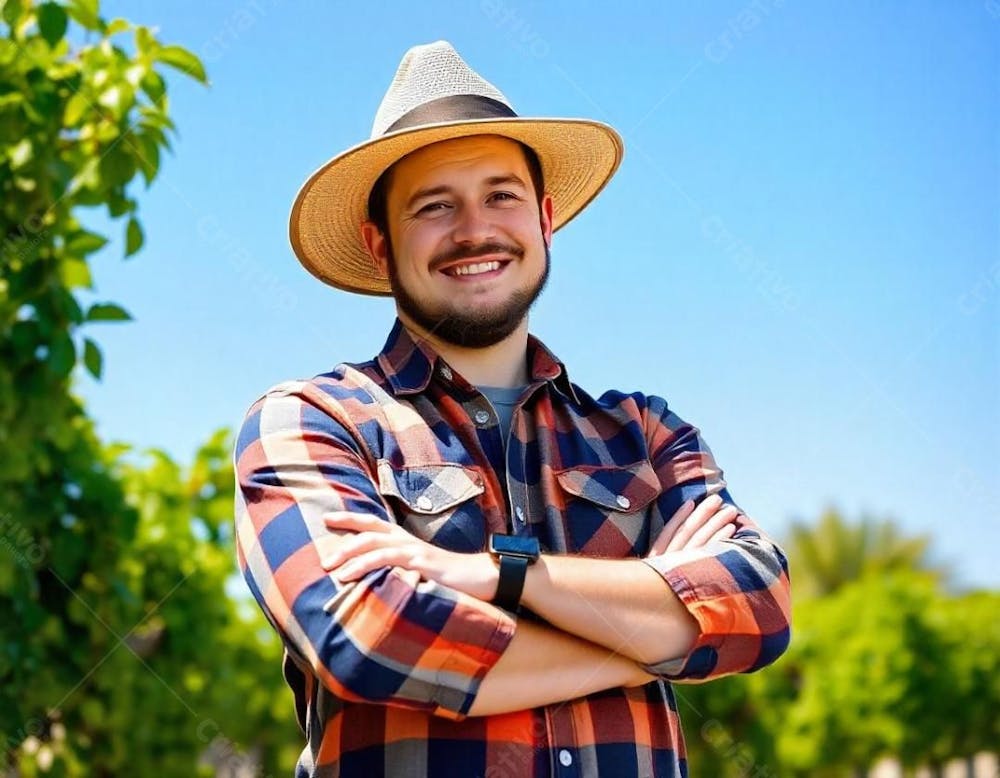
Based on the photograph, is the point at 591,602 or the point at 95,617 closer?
the point at 591,602

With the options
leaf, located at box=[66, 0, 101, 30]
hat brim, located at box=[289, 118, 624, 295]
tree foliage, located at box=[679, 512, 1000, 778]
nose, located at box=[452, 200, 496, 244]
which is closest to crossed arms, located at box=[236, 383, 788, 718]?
nose, located at box=[452, 200, 496, 244]

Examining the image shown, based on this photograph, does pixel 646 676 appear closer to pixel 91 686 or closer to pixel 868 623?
pixel 91 686

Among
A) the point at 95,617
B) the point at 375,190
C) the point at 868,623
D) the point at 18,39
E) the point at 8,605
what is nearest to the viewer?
the point at 375,190

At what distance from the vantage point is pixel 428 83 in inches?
106

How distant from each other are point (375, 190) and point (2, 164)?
156 centimetres

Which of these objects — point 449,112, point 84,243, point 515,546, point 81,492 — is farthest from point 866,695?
point 515,546

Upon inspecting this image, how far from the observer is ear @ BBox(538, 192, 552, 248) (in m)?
2.78

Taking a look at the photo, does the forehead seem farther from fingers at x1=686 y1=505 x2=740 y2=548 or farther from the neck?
fingers at x1=686 y1=505 x2=740 y2=548

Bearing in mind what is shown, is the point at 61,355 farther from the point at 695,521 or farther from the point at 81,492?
the point at 695,521

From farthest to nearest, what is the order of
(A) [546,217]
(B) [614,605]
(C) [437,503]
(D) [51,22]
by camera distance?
(D) [51,22], (A) [546,217], (C) [437,503], (B) [614,605]

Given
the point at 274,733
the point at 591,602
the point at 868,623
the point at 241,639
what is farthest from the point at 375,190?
the point at 868,623

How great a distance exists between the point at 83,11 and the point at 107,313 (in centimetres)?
94

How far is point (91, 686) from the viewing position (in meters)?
4.86

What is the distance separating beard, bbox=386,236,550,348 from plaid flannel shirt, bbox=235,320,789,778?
0.07 metres
